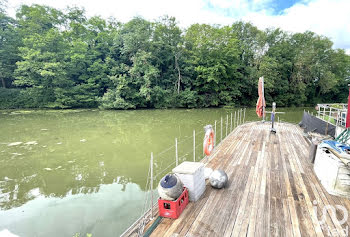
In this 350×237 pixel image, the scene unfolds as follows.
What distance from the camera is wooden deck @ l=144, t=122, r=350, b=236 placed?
89.9 inches

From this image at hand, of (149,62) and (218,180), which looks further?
(149,62)

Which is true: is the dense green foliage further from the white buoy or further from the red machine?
the red machine

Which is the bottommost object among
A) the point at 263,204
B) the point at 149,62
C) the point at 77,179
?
the point at 77,179

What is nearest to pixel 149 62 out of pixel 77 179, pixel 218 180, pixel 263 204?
pixel 77 179

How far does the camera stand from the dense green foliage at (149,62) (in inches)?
766

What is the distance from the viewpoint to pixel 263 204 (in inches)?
110

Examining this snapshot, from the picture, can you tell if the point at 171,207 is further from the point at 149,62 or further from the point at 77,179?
the point at 149,62

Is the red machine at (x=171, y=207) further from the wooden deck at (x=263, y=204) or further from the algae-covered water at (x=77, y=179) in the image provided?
the algae-covered water at (x=77, y=179)

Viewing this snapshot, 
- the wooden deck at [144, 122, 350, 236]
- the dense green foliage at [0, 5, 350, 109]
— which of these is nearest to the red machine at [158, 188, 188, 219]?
the wooden deck at [144, 122, 350, 236]

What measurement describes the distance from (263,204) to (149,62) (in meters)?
19.2

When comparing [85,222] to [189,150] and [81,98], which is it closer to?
[189,150]

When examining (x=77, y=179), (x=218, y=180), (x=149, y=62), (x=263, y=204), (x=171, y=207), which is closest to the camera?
(x=171, y=207)

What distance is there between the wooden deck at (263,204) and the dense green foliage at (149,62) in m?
16.4

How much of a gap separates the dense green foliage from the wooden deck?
1641 cm
